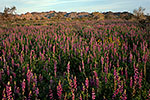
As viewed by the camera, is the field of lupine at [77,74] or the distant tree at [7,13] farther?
the distant tree at [7,13]

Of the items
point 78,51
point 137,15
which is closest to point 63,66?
point 78,51

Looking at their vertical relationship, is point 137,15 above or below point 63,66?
above

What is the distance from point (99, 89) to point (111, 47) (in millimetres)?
2354

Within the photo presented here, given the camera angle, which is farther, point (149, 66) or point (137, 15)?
point (137, 15)

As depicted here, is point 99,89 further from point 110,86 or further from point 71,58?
point 71,58

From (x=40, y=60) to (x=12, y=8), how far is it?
41804mm

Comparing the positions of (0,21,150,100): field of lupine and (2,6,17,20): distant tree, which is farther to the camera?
(2,6,17,20): distant tree

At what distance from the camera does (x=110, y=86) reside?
2.70m

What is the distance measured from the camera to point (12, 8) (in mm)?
40469

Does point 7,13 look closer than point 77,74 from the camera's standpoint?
No

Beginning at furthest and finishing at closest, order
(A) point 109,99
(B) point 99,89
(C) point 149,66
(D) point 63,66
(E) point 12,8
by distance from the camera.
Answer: (E) point 12,8
(D) point 63,66
(C) point 149,66
(B) point 99,89
(A) point 109,99

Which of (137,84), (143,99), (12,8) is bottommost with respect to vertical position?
(143,99)

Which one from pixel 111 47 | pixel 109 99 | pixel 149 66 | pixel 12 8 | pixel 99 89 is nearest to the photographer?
pixel 109 99

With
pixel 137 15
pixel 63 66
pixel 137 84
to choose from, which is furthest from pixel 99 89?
pixel 137 15
